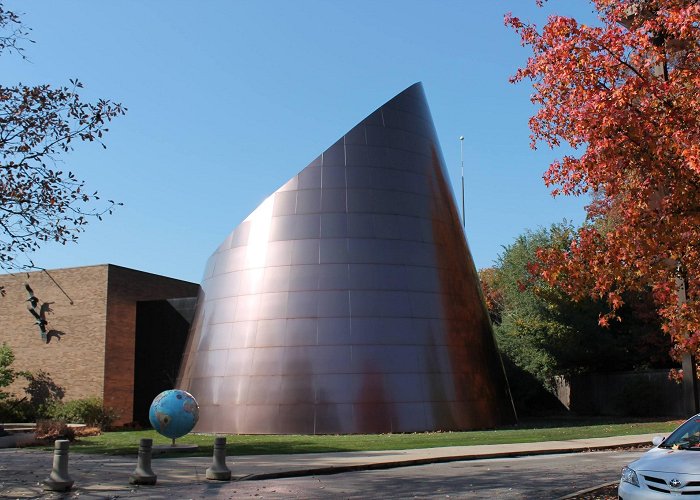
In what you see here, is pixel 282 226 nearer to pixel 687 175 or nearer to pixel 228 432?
pixel 228 432

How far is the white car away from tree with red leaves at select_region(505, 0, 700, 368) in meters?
4.11

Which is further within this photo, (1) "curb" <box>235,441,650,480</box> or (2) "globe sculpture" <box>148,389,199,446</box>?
(2) "globe sculpture" <box>148,389,199,446</box>

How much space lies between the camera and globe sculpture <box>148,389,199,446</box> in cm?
1997

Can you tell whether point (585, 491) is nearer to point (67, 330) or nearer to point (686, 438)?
point (686, 438)

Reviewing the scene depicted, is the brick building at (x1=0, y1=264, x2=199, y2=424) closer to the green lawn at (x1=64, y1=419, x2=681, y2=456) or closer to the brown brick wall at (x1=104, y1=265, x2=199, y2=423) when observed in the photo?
the brown brick wall at (x1=104, y1=265, x2=199, y2=423)

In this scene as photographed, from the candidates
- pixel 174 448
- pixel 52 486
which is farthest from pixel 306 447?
pixel 52 486

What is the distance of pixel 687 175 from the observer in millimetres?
12383

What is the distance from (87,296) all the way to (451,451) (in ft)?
80.2

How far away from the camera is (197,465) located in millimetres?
16656

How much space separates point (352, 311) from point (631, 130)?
15797 mm

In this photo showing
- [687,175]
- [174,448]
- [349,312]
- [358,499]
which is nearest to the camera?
[358,499]

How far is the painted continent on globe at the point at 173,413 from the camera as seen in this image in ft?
65.5

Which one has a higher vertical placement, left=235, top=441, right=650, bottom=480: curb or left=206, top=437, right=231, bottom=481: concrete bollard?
left=206, top=437, right=231, bottom=481: concrete bollard

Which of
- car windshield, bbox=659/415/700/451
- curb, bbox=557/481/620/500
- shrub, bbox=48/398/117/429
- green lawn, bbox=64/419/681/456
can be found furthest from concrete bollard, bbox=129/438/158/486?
shrub, bbox=48/398/117/429
